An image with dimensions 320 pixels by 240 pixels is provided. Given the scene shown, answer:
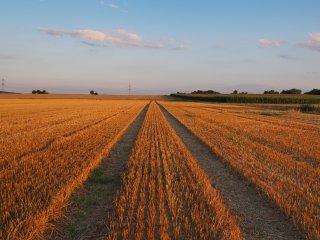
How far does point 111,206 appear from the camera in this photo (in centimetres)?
655

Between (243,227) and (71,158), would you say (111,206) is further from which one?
(71,158)

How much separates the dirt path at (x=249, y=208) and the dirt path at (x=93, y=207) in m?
2.53

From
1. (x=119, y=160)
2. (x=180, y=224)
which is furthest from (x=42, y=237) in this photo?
(x=119, y=160)

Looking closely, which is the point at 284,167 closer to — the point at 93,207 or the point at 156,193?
the point at 156,193

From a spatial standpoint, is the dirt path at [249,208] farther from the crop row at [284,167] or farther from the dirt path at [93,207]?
the dirt path at [93,207]

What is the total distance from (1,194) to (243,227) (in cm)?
485

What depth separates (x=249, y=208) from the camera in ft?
21.9

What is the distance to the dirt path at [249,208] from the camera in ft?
18.2

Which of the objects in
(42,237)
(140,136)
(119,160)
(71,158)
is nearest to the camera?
(42,237)

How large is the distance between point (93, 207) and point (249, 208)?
3.23 m

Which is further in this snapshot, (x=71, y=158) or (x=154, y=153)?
(x=154, y=153)

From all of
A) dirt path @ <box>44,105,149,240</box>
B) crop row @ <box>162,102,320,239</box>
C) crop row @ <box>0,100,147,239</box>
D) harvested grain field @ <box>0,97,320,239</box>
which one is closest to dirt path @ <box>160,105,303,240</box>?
harvested grain field @ <box>0,97,320,239</box>

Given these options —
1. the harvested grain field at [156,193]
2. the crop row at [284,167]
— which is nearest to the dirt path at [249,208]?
the harvested grain field at [156,193]

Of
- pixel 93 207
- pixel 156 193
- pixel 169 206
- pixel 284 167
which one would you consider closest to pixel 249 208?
pixel 169 206
